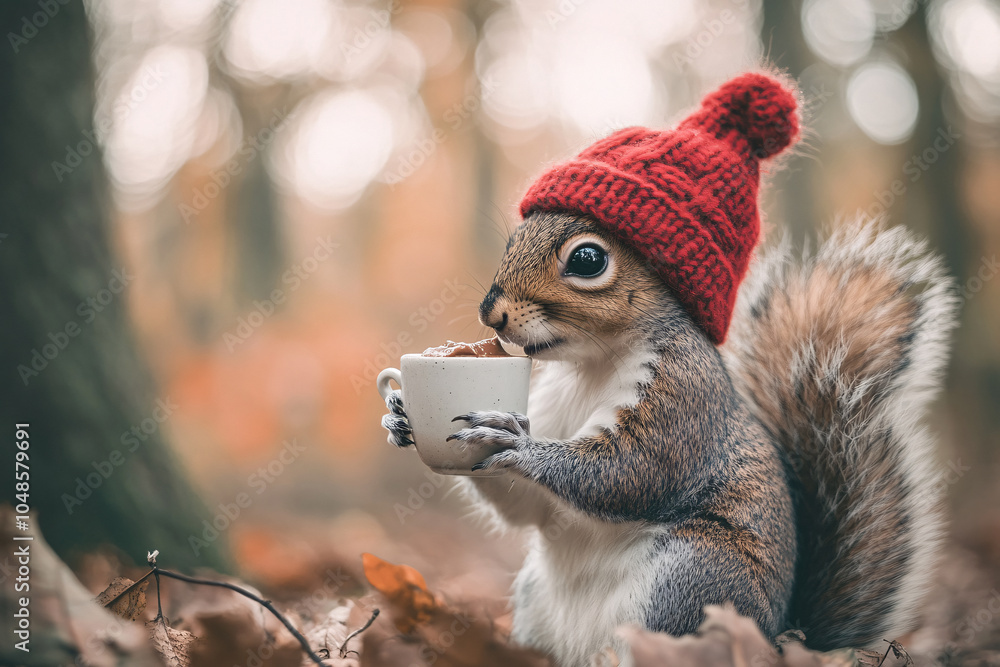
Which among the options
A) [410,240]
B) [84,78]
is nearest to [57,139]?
[84,78]

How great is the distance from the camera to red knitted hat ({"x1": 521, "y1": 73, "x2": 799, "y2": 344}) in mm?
1371

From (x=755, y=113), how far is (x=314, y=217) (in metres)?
4.61

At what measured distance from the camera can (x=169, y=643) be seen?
1.25 m

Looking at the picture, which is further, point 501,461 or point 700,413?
point 700,413

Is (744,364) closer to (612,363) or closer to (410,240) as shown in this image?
(612,363)
